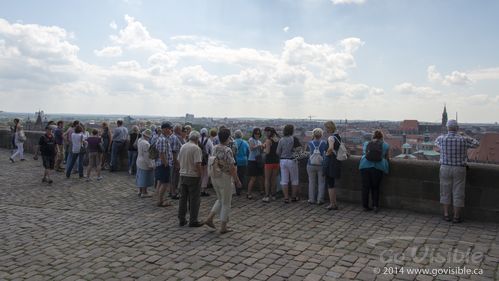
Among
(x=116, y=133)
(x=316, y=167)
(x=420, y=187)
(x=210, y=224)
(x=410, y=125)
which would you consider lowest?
(x=210, y=224)

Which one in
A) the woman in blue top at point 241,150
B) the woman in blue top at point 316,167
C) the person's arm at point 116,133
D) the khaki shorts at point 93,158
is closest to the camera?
the woman in blue top at point 316,167

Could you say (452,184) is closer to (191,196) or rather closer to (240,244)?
(240,244)

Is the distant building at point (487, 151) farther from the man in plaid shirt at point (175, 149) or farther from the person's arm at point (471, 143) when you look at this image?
the man in plaid shirt at point (175, 149)

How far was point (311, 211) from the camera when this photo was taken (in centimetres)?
813

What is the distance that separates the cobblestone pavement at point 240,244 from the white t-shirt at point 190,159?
0.92 meters

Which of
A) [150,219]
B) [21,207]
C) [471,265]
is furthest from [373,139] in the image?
[21,207]

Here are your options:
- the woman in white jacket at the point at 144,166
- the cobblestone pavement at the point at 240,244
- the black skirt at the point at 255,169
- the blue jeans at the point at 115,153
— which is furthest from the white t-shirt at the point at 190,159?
the blue jeans at the point at 115,153

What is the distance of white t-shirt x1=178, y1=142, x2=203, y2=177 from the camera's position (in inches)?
277

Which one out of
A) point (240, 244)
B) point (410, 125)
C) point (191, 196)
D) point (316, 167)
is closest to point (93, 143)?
point (191, 196)

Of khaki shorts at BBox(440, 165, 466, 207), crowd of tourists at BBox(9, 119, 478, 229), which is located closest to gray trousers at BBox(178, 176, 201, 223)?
crowd of tourists at BBox(9, 119, 478, 229)

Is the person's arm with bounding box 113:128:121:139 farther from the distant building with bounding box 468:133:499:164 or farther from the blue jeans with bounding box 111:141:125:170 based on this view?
the distant building with bounding box 468:133:499:164

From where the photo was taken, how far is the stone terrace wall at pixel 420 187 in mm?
7328

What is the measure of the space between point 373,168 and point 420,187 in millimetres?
920

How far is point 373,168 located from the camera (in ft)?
26.5
